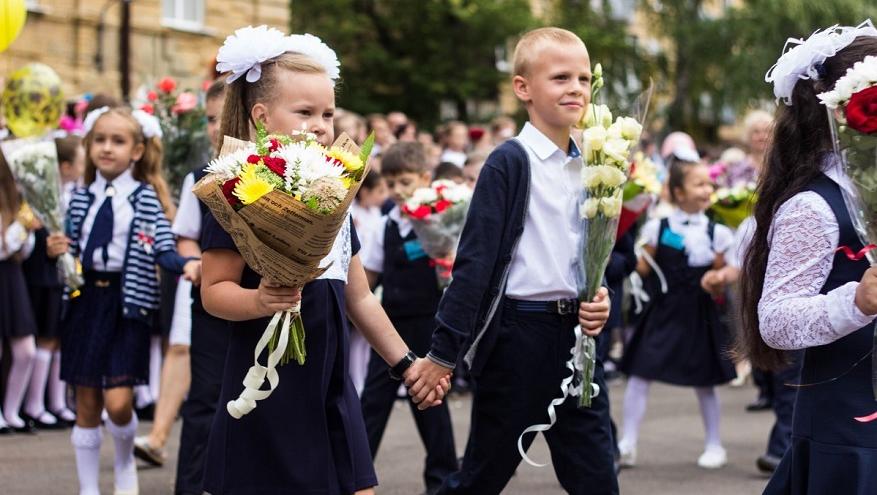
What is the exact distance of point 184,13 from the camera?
70.8 ft

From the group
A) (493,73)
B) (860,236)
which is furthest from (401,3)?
(860,236)

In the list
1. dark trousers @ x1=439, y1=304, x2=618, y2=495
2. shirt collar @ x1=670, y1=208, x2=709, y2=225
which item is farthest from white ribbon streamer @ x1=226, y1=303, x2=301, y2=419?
shirt collar @ x1=670, y1=208, x2=709, y2=225

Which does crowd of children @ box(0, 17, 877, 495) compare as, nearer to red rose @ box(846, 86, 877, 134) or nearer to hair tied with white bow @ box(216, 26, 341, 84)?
hair tied with white bow @ box(216, 26, 341, 84)

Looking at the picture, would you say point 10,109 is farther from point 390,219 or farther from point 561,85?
point 561,85

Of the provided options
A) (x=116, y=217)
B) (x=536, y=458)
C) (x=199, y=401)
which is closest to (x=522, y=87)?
(x=199, y=401)

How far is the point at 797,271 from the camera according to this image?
399 centimetres

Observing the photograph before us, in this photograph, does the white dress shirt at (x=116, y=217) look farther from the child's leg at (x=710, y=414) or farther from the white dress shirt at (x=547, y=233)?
the child's leg at (x=710, y=414)

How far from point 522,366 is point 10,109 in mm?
6663

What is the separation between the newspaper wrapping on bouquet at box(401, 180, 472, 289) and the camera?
323 inches

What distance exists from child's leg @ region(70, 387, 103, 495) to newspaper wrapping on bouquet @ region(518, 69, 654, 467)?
2.80m

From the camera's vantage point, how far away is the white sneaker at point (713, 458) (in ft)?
29.3

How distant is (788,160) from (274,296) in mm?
1562

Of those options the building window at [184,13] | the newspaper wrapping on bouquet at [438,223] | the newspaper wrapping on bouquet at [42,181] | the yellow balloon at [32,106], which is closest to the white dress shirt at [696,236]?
the newspaper wrapping on bouquet at [438,223]

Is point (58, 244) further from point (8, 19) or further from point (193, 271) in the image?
point (193, 271)
